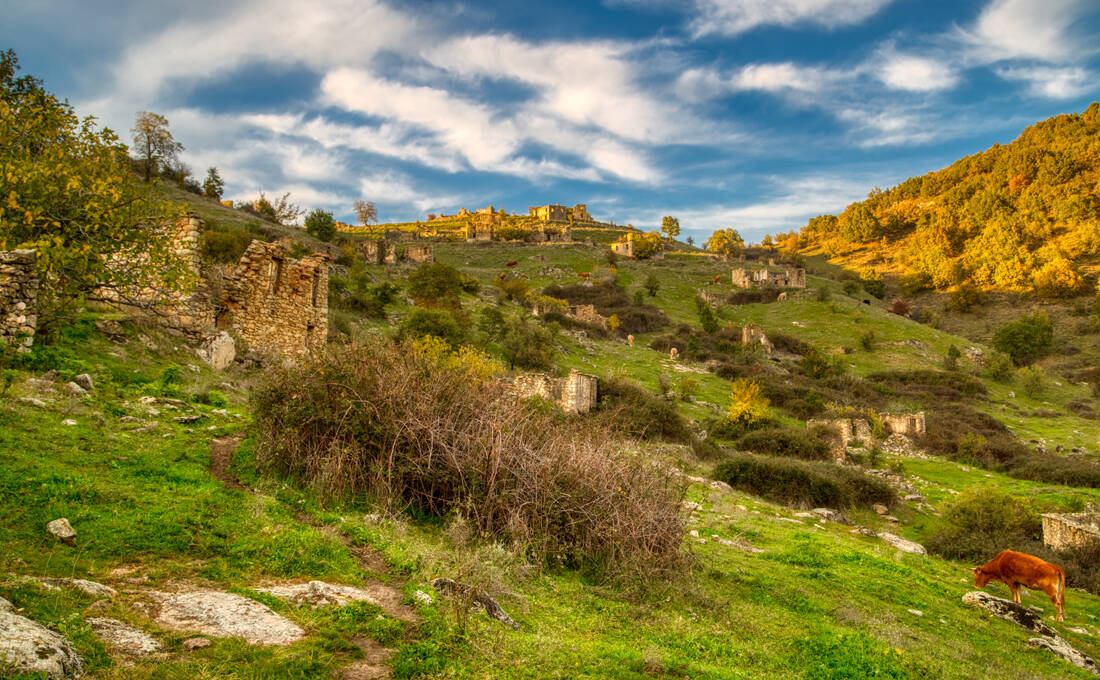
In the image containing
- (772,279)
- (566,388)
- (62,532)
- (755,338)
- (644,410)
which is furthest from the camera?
(772,279)

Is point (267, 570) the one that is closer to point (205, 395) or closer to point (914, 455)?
point (205, 395)

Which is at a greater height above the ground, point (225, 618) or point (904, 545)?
point (225, 618)

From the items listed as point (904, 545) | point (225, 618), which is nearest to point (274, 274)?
point (225, 618)

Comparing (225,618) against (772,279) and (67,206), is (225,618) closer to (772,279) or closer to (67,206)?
(67,206)

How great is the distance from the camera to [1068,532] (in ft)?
39.1

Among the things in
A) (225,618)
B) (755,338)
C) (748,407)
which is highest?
(755,338)

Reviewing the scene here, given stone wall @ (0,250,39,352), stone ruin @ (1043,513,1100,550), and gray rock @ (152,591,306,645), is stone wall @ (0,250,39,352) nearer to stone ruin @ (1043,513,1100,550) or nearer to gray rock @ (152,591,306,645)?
gray rock @ (152,591,306,645)

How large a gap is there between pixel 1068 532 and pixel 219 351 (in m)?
18.7

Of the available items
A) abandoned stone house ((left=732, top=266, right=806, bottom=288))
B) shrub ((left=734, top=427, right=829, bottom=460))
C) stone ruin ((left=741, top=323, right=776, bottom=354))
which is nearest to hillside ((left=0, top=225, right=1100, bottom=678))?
shrub ((left=734, top=427, right=829, bottom=460))

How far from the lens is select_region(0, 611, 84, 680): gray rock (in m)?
2.08

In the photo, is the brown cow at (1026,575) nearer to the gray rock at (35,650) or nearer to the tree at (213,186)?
the gray rock at (35,650)

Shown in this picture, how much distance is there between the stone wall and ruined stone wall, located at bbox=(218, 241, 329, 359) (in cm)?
528

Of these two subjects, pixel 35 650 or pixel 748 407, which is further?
pixel 748 407

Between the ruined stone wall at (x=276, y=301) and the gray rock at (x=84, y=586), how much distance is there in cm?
968
